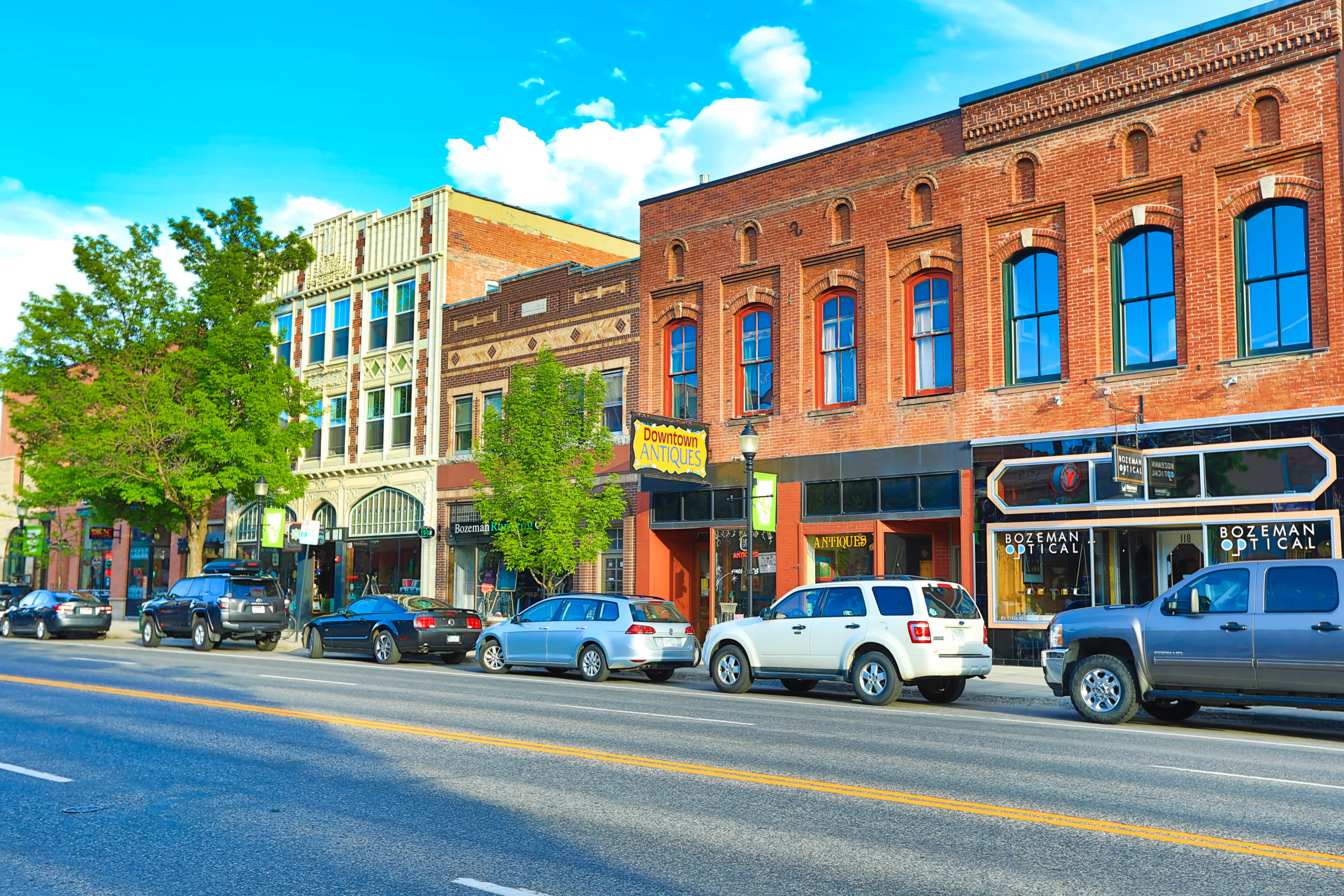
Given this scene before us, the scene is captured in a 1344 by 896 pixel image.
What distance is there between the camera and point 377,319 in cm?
3647

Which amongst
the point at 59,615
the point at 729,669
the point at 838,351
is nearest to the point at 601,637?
the point at 729,669

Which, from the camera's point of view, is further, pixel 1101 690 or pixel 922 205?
pixel 922 205

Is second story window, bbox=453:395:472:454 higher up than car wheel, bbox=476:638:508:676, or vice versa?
second story window, bbox=453:395:472:454

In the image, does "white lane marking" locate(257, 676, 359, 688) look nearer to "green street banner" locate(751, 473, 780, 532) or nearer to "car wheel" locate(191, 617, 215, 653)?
"car wheel" locate(191, 617, 215, 653)

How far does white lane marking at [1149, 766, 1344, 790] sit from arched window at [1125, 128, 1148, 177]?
13721 millimetres

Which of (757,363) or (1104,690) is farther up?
(757,363)

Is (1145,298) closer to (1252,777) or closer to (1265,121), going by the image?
(1265,121)

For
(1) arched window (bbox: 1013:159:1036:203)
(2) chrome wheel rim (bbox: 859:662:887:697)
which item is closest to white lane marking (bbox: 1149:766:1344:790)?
(2) chrome wheel rim (bbox: 859:662:887:697)

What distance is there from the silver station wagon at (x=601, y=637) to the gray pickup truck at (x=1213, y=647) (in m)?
6.97

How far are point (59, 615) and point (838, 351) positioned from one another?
2280 centimetres

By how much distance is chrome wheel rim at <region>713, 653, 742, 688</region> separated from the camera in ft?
57.0

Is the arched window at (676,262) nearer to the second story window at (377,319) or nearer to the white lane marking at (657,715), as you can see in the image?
the second story window at (377,319)

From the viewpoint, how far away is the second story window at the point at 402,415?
3484cm

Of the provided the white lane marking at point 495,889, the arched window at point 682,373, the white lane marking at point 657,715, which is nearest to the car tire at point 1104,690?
the white lane marking at point 657,715
